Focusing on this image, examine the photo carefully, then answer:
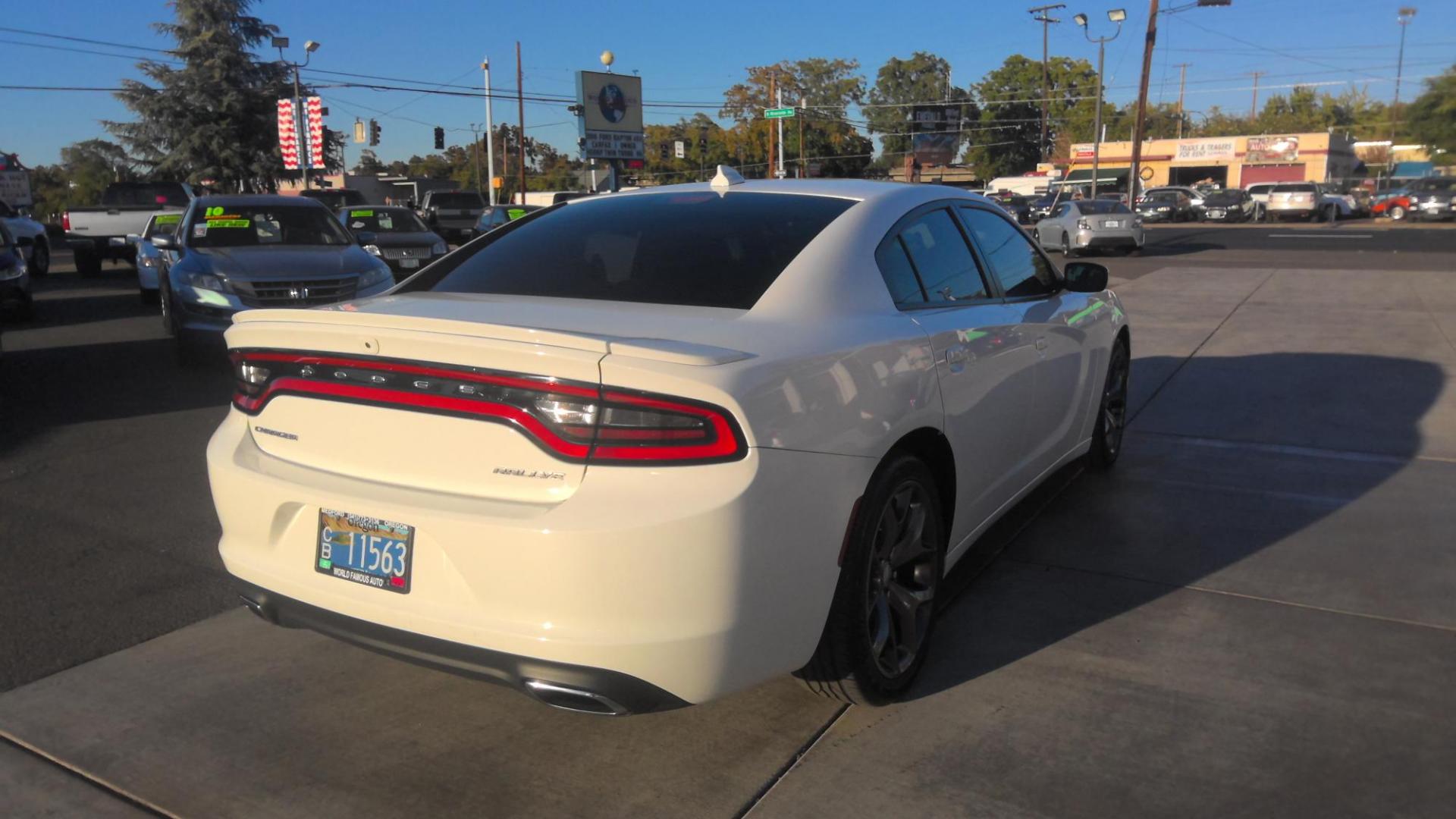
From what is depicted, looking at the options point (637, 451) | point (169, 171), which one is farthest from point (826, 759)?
point (169, 171)

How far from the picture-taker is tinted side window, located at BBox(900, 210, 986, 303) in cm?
382

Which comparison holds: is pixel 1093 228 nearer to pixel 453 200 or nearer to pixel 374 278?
pixel 453 200

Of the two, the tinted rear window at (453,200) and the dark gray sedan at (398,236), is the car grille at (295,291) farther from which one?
the tinted rear window at (453,200)

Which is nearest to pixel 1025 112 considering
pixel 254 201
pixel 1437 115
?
pixel 1437 115

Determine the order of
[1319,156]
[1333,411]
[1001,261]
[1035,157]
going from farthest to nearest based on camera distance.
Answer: [1035,157]
[1319,156]
[1333,411]
[1001,261]

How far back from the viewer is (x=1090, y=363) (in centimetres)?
525

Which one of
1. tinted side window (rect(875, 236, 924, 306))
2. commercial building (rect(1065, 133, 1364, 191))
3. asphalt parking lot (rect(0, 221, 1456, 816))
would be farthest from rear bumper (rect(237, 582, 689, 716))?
commercial building (rect(1065, 133, 1364, 191))

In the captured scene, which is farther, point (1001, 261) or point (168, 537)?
point (168, 537)

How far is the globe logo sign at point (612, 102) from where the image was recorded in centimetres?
3075

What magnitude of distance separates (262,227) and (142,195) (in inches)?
582

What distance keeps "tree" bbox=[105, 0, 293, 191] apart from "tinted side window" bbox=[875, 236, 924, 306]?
51.4 metres

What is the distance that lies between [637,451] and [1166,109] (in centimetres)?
13758

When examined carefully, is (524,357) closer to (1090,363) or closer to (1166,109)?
(1090,363)

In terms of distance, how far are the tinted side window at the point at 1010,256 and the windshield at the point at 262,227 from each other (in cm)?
762
